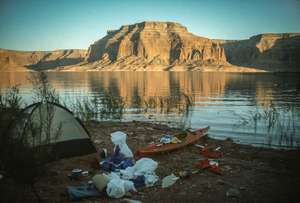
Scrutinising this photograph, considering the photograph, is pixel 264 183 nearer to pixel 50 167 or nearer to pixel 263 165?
pixel 263 165

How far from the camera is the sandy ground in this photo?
6.00 m

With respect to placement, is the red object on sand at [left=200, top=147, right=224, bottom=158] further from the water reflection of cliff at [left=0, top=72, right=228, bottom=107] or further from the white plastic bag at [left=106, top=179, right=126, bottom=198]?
the water reflection of cliff at [left=0, top=72, right=228, bottom=107]

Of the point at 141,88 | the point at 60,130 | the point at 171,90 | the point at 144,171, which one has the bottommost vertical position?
the point at 144,171

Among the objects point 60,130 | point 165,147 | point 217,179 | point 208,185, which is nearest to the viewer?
point 208,185

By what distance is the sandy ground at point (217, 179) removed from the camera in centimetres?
600

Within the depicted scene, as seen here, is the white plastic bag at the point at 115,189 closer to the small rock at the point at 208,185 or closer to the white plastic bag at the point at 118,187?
the white plastic bag at the point at 118,187

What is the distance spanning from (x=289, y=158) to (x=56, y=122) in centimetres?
793

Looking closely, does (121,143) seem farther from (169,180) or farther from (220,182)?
(220,182)

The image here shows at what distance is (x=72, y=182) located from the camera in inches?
263

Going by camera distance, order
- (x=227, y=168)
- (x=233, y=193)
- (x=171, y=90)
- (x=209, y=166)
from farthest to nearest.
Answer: (x=171, y=90), (x=227, y=168), (x=209, y=166), (x=233, y=193)

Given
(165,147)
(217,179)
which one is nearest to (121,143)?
(165,147)

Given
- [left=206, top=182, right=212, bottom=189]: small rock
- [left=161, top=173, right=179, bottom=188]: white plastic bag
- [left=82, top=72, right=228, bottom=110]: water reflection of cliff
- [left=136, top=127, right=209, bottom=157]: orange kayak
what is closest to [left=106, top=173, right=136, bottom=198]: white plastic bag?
[left=161, top=173, right=179, bottom=188]: white plastic bag

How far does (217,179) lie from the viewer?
7.05 metres

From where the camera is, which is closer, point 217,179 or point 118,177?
point 118,177
